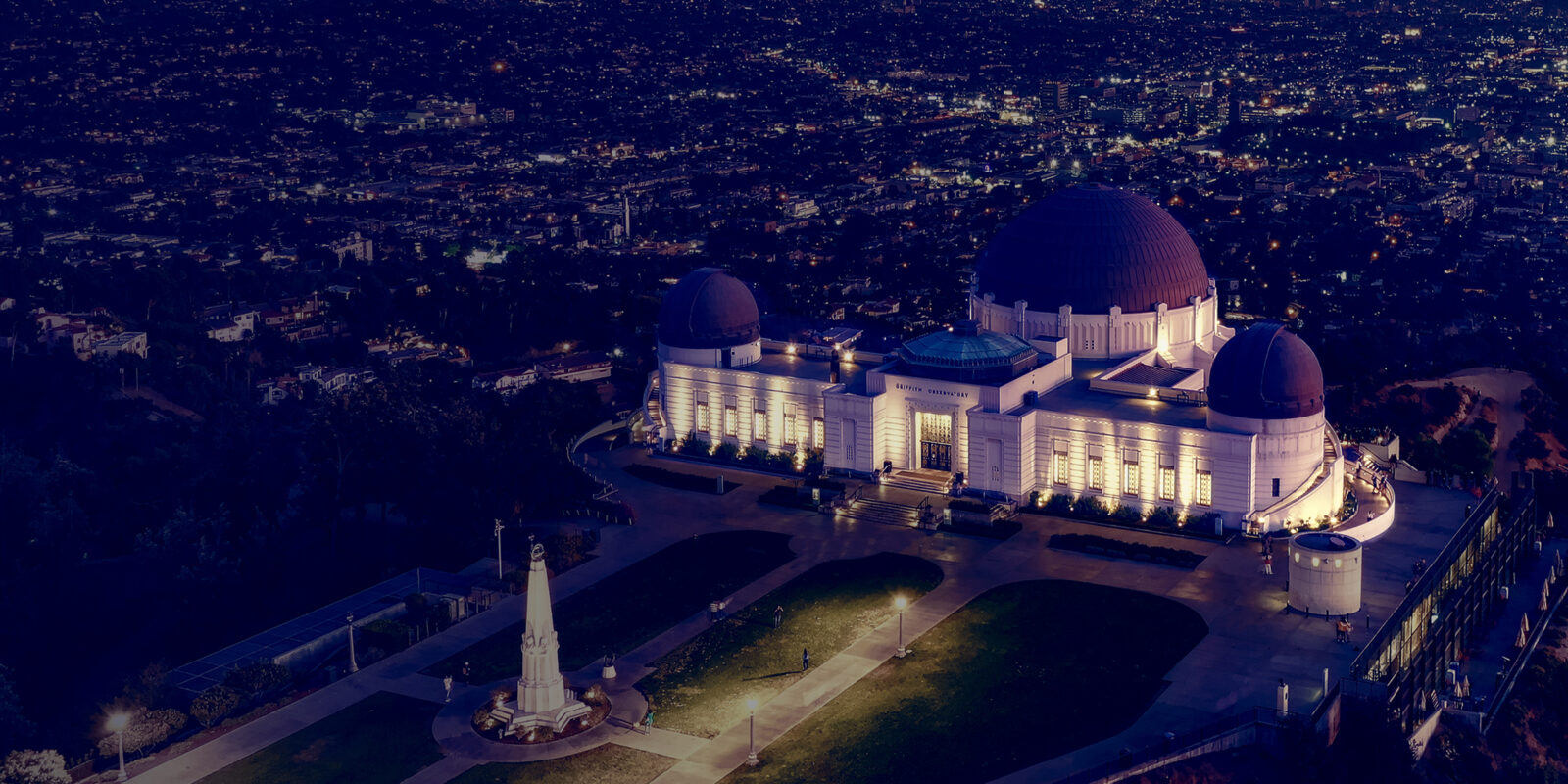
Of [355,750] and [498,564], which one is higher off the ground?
[498,564]

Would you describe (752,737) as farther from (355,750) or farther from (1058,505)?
(1058,505)

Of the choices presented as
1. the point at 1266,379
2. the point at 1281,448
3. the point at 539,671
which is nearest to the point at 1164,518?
the point at 1281,448

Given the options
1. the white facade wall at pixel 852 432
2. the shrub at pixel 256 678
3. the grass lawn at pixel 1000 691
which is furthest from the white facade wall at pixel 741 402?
the shrub at pixel 256 678

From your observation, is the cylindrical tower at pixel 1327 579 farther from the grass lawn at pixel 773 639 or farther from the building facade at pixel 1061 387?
the grass lawn at pixel 773 639

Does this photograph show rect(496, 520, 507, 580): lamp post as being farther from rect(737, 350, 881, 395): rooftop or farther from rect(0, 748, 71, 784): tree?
rect(0, 748, 71, 784): tree

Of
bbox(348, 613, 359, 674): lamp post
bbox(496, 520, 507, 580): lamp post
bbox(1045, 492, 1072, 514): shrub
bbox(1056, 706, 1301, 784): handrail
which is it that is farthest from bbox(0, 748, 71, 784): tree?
bbox(1045, 492, 1072, 514): shrub

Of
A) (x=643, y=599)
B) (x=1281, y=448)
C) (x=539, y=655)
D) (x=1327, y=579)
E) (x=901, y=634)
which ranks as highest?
(x=1281, y=448)

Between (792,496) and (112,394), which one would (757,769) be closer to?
(792,496)
